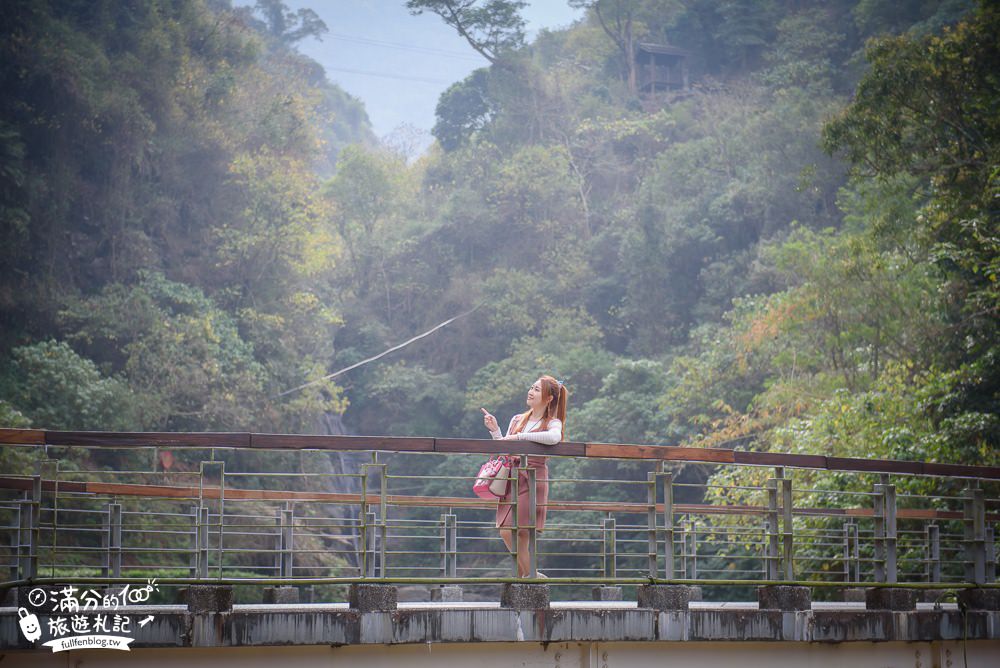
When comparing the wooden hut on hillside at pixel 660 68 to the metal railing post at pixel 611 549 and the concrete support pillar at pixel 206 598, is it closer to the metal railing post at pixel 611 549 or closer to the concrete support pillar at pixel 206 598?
the metal railing post at pixel 611 549

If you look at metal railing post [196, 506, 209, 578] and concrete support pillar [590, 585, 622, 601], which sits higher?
metal railing post [196, 506, 209, 578]

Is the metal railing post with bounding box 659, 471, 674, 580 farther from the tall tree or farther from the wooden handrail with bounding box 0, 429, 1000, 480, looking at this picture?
the tall tree

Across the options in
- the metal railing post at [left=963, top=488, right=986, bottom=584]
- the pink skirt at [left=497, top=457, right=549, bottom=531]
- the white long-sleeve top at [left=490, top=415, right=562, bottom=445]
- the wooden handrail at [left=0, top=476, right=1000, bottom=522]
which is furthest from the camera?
the metal railing post at [left=963, top=488, right=986, bottom=584]

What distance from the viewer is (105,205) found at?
3136 centimetres

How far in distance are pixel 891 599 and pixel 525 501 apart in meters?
2.74

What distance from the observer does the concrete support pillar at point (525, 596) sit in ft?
22.1

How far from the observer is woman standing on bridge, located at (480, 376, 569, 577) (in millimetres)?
7059

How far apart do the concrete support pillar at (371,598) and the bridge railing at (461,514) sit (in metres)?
0.08

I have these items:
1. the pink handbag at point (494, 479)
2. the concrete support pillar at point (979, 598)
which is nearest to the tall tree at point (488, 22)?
the concrete support pillar at point (979, 598)

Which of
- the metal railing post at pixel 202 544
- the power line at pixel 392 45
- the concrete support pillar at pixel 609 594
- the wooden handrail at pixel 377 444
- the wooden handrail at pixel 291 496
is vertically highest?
the power line at pixel 392 45

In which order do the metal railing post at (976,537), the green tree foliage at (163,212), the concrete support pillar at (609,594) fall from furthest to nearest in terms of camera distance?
the green tree foliage at (163,212) < the concrete support pillar at (609,594) < the metal railing post at (976,537)

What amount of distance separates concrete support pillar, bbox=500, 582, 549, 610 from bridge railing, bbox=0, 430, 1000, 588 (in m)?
0.09

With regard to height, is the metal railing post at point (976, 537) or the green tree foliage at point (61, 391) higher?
the green tree foliage at point (61, 391)

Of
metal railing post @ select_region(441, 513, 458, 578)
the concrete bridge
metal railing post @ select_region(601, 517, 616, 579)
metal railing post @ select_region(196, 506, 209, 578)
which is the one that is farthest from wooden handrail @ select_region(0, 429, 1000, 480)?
metal railing post @ select_region(441, 513, 458, 578)
